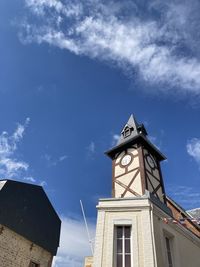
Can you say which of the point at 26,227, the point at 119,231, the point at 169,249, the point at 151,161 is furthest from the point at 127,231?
the point at 26,227

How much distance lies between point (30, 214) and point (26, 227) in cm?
74

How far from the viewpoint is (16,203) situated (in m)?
10.7

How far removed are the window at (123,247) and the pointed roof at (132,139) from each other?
3828 mm

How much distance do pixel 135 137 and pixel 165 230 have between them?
371cm

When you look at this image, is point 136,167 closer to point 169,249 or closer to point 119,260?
point 169,249

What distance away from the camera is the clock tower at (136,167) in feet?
27.0

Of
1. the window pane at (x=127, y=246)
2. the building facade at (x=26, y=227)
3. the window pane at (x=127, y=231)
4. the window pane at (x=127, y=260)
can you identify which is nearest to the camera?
the window pane at (x=127, y=260)

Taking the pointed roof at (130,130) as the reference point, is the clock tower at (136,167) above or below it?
below

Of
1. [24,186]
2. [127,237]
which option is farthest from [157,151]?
[24,186]

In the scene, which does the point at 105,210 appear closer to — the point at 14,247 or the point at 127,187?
the point at 127,187

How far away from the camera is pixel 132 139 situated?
30.9 ft

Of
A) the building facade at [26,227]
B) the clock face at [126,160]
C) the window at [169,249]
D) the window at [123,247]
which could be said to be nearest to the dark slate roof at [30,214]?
the building facade at [26,227]

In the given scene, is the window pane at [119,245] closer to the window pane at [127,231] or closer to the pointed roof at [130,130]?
the window pane at [127,231]

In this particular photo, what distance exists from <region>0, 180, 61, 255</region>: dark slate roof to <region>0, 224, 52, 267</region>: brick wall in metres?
0.21
